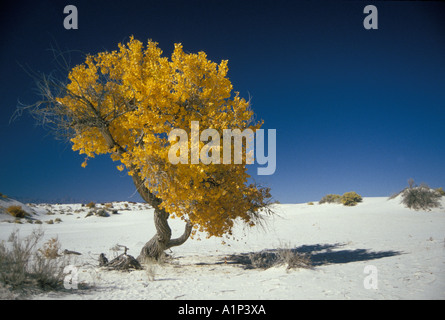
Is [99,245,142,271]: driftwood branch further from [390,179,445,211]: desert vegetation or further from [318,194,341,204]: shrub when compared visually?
[318,194,341,204]: shrub

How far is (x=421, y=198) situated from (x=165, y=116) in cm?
2705

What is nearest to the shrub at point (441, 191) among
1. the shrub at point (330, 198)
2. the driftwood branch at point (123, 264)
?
the shrub at point (330, 198)

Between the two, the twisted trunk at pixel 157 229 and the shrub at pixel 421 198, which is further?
the shrub at pixel 421 198

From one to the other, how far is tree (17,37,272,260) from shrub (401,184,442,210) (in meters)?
23.1

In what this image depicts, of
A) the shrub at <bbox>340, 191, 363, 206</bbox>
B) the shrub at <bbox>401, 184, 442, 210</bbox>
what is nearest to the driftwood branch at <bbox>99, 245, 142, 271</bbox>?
the shrub at <bbox>401, 184, 442, 210</bbox>

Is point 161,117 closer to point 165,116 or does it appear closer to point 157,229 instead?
point 165,116

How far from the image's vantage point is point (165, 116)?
7.15m

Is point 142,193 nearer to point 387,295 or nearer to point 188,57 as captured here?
point 188,57

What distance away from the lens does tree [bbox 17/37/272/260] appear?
678cm

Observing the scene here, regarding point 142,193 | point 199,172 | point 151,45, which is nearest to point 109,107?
point 151,45

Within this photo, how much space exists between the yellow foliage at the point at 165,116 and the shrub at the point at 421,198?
2329cm

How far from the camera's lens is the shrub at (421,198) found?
23.7 metres

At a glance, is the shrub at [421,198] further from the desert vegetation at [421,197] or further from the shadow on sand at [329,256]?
the shadow on sand at [329,256]

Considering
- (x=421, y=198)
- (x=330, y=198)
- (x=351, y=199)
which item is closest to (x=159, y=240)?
(x=421, y=198)
